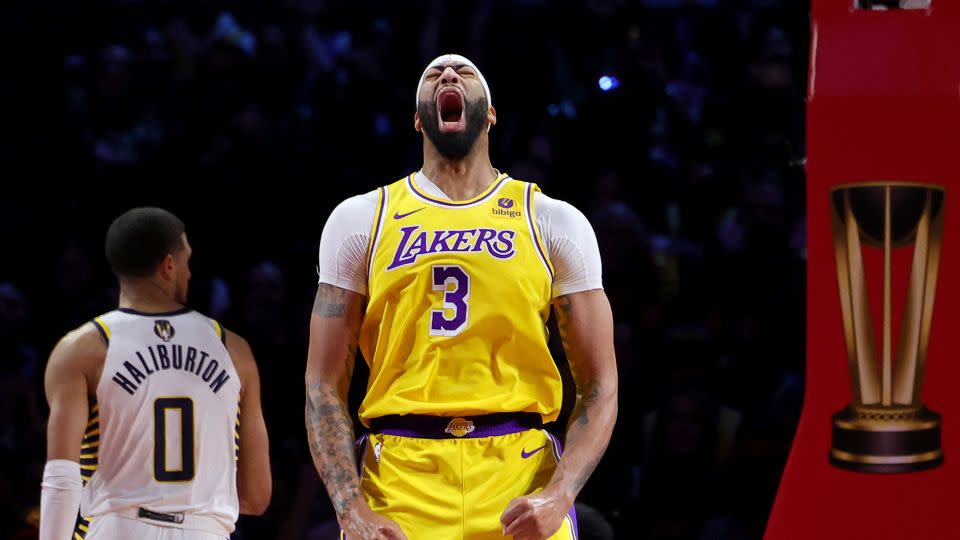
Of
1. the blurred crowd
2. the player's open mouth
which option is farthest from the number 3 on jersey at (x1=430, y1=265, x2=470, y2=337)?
the blurred crowd

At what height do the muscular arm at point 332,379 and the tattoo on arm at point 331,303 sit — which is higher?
the tattoo on arm at point 331,303

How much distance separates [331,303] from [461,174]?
0.51 meters

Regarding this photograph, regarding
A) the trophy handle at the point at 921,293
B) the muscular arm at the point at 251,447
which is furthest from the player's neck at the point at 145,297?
the trophy handle at the point at 921,293

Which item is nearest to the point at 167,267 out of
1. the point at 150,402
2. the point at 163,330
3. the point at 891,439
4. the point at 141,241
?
the point at 141,241

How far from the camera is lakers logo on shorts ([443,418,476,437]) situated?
11.3 ft

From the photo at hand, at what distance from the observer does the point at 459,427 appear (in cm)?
346

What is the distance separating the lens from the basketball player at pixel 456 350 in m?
3.41

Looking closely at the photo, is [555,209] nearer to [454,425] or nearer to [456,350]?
[456,350]

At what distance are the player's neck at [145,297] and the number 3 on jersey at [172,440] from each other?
0.33 metres

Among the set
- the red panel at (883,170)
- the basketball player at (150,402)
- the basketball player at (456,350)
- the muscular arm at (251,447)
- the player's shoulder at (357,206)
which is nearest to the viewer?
the basketball player at (456,350)

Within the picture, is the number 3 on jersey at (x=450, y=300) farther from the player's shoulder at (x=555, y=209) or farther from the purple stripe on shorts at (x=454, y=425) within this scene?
the player's shoulder at (x=555, y=209)

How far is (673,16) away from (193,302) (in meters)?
3.60

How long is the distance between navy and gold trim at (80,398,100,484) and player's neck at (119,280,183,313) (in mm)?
354

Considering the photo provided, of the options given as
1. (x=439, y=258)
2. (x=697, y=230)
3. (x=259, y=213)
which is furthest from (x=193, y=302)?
(x=439, y=258)
